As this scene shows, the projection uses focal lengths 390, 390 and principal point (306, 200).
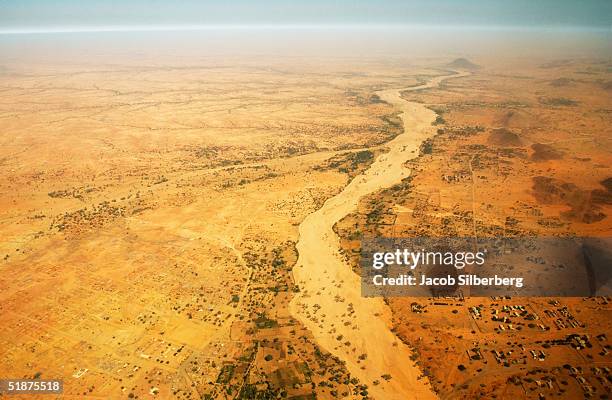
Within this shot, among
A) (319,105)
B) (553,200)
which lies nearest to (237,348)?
(553,200)

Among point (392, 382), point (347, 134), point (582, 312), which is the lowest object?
point (392, 382)

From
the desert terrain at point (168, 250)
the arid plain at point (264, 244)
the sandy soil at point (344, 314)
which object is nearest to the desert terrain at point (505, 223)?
the arid plain at point (264, 244)

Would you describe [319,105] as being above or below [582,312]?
above

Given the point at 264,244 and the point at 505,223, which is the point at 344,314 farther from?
the point at 505,223

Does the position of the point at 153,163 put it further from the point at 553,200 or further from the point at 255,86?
the point at 255,86

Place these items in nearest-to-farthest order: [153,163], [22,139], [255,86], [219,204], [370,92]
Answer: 1. [219,204]
2. [153,163]
3. [22,139]
4. [370,92]
5. [255,86]

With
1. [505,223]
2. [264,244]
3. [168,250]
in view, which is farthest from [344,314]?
[505,223]

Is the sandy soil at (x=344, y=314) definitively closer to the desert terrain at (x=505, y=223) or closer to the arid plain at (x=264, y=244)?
the arid plain at (x=264, y=244)
